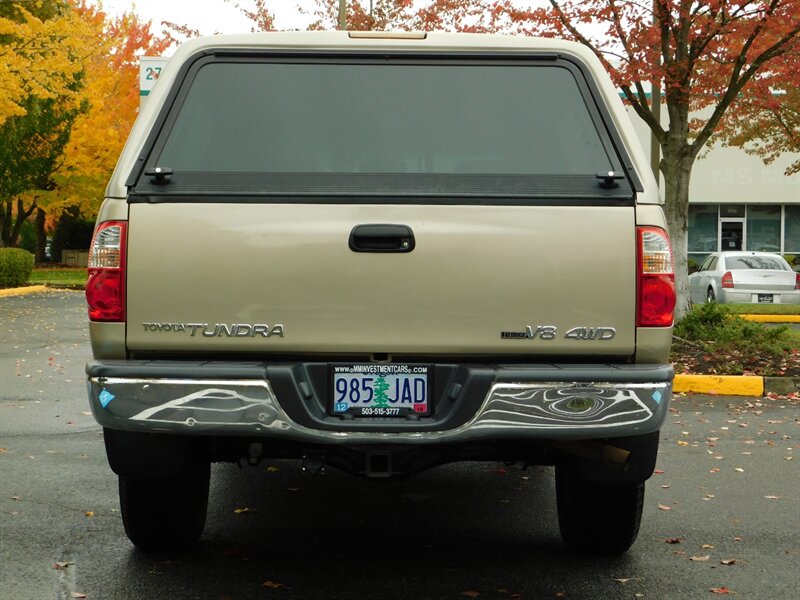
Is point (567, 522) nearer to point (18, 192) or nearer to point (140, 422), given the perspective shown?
point (140, 422)

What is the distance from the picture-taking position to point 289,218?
386cm

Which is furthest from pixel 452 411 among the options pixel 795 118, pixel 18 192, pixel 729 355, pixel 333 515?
pixel 18 192

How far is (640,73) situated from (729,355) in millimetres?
3888

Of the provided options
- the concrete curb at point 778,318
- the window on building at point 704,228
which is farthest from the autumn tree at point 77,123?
the window on building at point 704,228

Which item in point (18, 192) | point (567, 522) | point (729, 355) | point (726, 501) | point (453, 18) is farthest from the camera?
point (18, 192)

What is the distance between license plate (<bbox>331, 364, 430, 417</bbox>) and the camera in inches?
151

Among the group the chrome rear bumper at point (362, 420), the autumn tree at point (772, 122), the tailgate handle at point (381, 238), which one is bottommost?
the chrome rear bumper at point (362, 420)

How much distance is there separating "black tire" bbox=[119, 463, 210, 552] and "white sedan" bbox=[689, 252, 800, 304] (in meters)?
17.4

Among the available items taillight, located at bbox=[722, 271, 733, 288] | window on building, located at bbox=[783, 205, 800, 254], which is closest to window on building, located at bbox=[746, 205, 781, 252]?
window on building, located at bbox=[783, 205, 800, 254]

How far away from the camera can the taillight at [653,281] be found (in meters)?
3.88

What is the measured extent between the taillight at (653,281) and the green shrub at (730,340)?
23.3ft

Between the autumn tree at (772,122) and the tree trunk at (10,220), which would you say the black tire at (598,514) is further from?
the tree trunk at (10,220)

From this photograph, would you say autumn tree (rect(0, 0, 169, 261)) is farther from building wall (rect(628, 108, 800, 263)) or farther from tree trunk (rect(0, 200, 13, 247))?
building wall (rect(628, 108, 800, 263))

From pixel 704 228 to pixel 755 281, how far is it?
60.6ft
